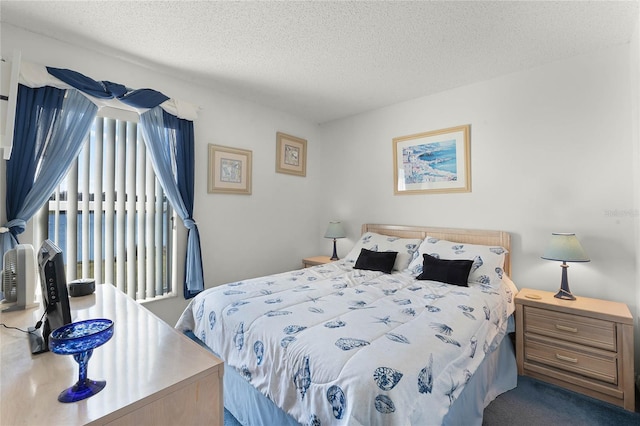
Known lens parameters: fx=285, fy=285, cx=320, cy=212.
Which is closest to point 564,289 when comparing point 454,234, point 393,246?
point 454,234

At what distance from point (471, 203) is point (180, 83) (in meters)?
3.19

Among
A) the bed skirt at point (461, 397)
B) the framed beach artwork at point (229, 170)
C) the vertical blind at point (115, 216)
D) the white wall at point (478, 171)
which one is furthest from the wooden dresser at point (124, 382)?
the framed beach artwork at point (229, 170)

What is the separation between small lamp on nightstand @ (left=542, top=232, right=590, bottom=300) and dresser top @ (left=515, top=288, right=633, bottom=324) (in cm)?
8

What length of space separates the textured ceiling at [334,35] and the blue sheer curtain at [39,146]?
51cm

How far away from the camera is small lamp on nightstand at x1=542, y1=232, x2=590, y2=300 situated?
82.6 inches

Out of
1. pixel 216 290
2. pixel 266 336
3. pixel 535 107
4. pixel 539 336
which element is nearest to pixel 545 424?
pixel 539 336

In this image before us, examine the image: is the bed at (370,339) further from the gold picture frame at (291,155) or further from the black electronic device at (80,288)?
the gold picture frame at (291,155)

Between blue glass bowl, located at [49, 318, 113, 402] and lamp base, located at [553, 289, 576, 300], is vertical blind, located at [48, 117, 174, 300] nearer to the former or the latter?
blue glass bowl, located at [49, 318, 113, 402]

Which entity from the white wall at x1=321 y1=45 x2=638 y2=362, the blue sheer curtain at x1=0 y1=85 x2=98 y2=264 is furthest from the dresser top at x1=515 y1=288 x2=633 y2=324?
the blue sheer curtain at x1=0 y1=85 x2=98 y2=264

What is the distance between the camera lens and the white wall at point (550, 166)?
2223mm

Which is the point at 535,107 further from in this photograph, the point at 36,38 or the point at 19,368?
the point at 36,38

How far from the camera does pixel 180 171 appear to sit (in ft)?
9.11

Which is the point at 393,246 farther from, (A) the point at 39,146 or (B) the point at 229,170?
(A) the point at 39,146

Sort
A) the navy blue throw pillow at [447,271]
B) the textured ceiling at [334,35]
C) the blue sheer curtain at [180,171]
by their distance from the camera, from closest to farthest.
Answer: the textured ceiling at [334,35]
the navy blue throw pillow at [447,271]
the blue sheer curtain at [180,171]
